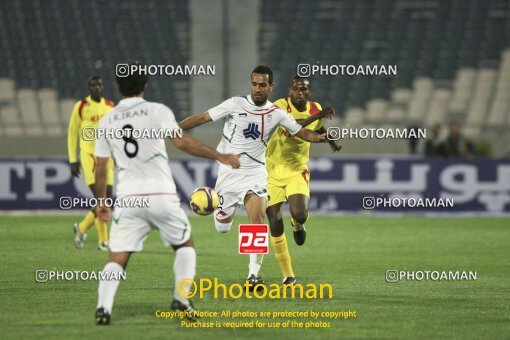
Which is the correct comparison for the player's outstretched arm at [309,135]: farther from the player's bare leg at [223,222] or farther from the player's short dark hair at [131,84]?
the player's short dark hair at [131,84]

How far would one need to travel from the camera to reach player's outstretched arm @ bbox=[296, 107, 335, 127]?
9.62 m

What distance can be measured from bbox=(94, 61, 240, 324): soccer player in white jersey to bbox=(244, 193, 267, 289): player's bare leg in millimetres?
2369

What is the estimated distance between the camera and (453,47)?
26875mm

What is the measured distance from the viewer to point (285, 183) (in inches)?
415

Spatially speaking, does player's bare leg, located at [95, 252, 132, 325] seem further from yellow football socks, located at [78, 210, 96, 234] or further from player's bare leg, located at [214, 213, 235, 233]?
yellow football socks, located at [78, 210, 96, 234]

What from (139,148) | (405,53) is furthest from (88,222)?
(405,53)

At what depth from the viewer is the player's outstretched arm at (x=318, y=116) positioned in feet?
31.6

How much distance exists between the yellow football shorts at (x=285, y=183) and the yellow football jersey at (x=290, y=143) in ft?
0.27

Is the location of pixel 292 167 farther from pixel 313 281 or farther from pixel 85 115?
pixel 85 115

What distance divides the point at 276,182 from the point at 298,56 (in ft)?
53.1

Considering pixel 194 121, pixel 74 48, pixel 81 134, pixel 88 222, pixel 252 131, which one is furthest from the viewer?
pixel 74 48

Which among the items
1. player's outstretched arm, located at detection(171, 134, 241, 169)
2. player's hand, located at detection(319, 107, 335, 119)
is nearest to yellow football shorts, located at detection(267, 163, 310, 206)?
player's hand, located at detection(319, 107, 335, 119)

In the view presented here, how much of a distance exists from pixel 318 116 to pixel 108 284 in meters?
3.62

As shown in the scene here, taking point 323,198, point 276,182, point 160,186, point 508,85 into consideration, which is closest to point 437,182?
point 323,198
